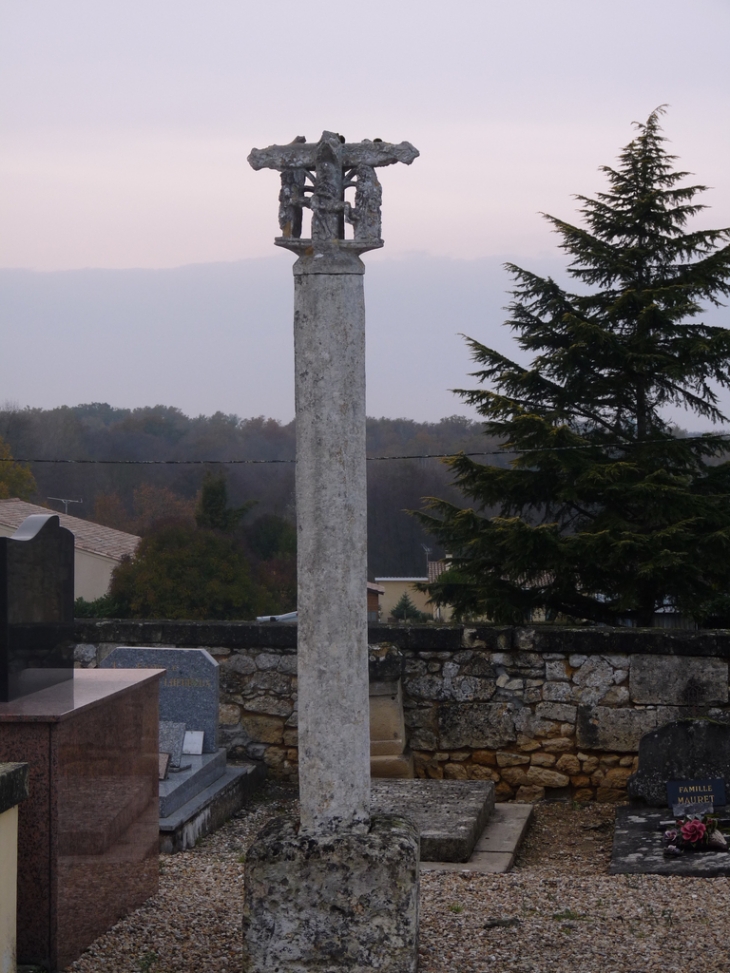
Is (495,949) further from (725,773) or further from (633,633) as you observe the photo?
(633,633)

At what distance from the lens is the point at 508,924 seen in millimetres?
4258

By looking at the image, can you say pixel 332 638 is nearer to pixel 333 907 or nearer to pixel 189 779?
pixel 333 907

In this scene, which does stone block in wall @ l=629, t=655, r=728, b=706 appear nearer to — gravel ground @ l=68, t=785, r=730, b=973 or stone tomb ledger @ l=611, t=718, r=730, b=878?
stone tomb ledger @ l=611, t=718, r=730, b=878

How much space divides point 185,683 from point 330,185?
14.4 feet

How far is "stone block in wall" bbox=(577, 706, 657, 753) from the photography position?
7098 millimetres

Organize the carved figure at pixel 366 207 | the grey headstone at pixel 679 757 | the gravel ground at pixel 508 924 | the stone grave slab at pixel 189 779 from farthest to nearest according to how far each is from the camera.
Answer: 1. the grey headstone at pixel 679 757
2. the stone grave slab at pixel 189 779
3. the gravel ground at pixel 508 924
4. the carved figure at pixel 366 207

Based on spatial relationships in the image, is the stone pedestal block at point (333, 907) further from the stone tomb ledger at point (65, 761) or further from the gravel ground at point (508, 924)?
the stone tomb ledger at point (65, 761)

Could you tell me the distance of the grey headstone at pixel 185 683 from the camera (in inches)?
281

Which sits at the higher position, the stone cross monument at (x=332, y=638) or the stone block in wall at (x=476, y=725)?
the stone cross monument at (x=332, y=638)

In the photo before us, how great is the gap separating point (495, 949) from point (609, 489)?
35.7 ft

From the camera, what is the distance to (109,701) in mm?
4293

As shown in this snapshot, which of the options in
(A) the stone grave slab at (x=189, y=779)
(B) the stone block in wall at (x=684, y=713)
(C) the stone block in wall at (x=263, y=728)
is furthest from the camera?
(C) the stone block in wall at (x=263, y=728)

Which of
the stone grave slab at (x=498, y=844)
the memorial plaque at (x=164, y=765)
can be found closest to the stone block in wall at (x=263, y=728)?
the memorial plaque at (x=164, y=765)

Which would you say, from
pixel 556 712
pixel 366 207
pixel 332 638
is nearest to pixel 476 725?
pixel 556 712
